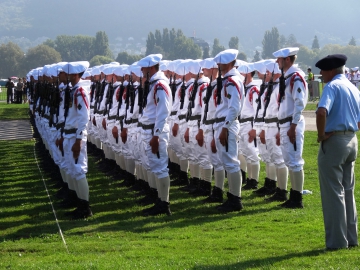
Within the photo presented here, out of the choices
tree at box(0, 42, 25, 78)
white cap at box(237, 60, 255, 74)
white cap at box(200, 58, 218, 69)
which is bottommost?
tree at box(0, 42, 25, 78)

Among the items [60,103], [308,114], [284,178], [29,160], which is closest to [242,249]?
[284,178]

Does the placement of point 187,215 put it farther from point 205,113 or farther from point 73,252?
point 73,252

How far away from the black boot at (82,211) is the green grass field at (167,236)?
6.2 inches

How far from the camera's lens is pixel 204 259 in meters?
8.05

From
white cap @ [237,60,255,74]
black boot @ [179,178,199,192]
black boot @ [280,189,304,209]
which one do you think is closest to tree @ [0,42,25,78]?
black boot @ [179,178,199,192]

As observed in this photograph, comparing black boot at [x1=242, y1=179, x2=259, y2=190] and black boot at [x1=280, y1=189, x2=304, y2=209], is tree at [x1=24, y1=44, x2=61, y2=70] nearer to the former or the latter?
black boot at [x1=242, y1=179, x2=259, y2=190]

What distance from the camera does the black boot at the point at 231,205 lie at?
11211 millimetres

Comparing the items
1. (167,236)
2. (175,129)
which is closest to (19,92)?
(175,129)

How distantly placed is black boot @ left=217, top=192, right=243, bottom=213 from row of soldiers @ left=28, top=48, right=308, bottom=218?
15 millimetres

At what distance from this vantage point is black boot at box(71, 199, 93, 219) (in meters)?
11.2

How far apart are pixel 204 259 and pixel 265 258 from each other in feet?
2.18

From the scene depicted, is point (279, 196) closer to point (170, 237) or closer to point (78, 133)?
point (170, 237)

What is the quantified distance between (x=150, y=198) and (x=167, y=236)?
263cm

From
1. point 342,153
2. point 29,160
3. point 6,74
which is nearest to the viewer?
point 342,153
